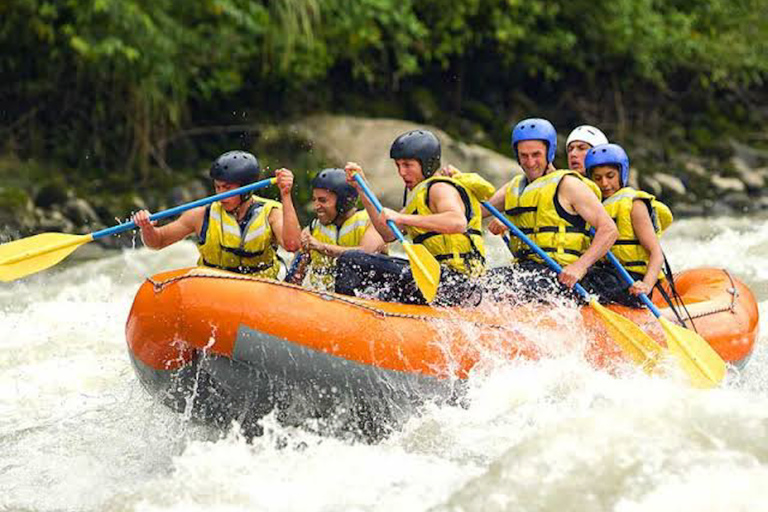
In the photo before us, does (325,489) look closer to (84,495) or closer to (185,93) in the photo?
(84,495)

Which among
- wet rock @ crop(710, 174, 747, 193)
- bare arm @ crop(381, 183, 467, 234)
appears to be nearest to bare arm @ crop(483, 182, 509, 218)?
bare arm @ crop(381, 183, 467, 234)

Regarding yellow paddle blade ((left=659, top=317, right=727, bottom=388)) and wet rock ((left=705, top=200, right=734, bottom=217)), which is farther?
wet rock ((left=705, top=200, right=734, bottom=217))

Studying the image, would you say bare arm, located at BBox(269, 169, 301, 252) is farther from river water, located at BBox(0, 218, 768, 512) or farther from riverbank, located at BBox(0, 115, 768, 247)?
riverbank, located at BBox(0, 115, 768, 247)

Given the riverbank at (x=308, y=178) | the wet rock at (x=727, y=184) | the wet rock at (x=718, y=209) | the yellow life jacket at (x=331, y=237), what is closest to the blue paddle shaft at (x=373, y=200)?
the yellow life jacket at (x=331, y=237)

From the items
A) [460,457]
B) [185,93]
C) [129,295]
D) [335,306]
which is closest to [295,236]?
[335,306]

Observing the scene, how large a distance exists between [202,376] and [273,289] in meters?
0.48

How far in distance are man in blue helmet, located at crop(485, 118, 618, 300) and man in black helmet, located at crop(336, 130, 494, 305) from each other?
0.89 feet

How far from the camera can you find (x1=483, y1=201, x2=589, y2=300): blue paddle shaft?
6039 mm

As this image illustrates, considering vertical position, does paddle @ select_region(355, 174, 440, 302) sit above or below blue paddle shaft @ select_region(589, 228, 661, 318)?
above

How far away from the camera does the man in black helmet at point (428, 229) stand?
5723mm

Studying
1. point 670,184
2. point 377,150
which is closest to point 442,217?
point 377,150

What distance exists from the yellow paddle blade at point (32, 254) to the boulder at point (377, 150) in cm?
681

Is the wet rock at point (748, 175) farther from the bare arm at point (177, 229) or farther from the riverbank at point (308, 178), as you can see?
the bare arm at point (177, 229)

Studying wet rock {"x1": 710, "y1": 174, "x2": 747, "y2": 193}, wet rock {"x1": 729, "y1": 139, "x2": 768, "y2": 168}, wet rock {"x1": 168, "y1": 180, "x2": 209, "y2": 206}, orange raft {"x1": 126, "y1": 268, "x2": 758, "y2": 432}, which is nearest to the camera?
orange raft {"x1": 126, "y1": 268, "x2": 758, "y2": 432}
